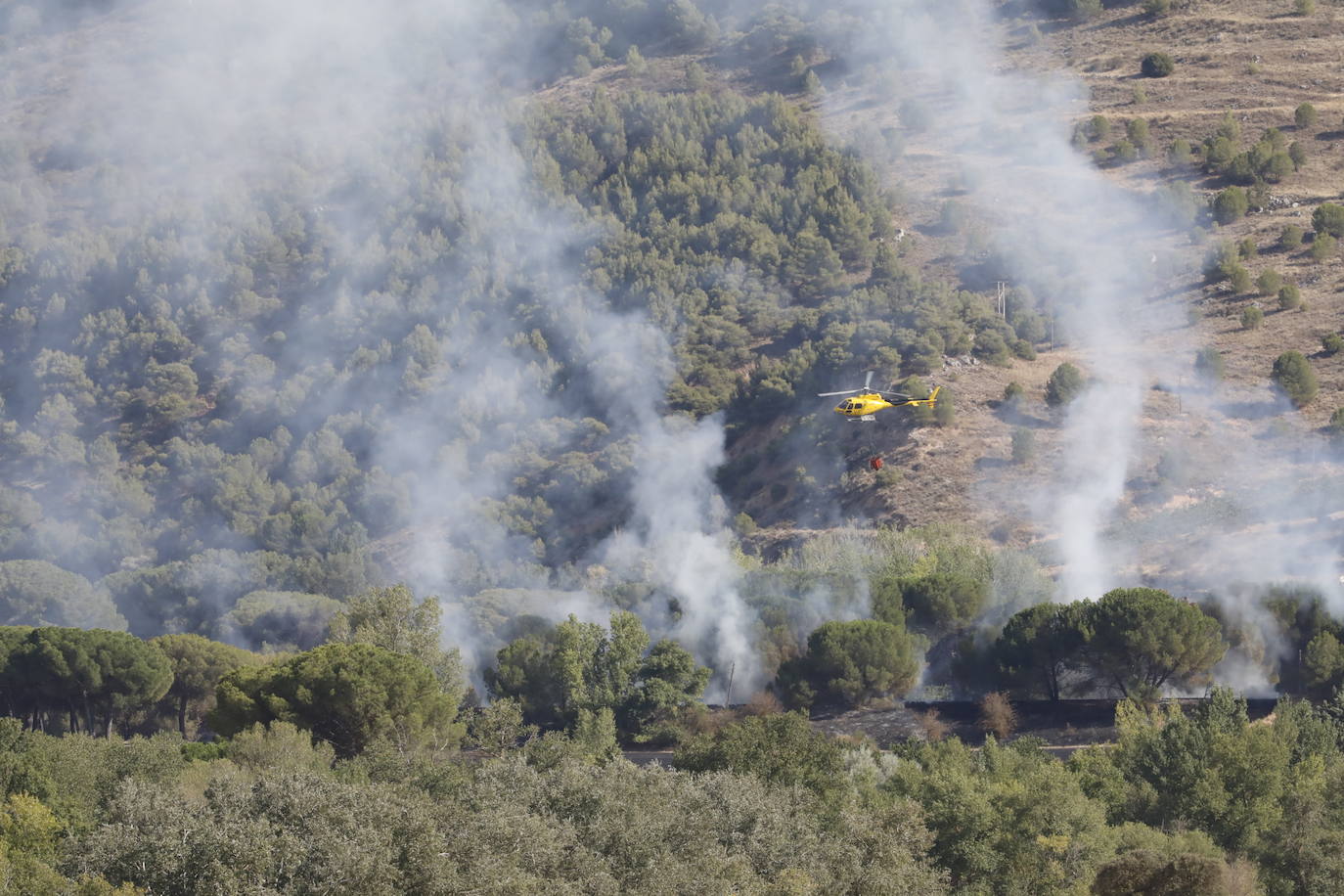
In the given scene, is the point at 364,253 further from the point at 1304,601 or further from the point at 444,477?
the point at 1304,601

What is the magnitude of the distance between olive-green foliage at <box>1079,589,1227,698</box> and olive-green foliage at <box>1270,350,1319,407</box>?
32271 millimetres

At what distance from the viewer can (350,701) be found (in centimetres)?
7744

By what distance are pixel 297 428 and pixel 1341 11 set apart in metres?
88.1

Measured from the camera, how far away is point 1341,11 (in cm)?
16025

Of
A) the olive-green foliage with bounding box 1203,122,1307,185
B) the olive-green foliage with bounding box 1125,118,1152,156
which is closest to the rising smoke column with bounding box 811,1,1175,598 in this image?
the olive-green foliage with bounding box 1125,118,1152,156

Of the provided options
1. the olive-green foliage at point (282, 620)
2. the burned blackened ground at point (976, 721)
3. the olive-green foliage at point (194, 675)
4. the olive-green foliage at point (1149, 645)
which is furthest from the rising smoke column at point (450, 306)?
the olive-green foliage at point (1149, 645)

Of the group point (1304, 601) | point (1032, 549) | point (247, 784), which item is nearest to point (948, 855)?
point (247, 784)

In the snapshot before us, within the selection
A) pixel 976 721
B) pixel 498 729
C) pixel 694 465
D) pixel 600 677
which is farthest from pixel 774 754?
pixel 694 465

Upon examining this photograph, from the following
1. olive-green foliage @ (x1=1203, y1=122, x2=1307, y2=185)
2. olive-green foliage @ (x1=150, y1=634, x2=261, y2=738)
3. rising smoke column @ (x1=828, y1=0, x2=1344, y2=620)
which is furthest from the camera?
olive-green foliage @ (x1=1203, y1=122, x2=1307, y2=185)

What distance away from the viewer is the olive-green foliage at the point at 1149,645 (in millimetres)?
86750

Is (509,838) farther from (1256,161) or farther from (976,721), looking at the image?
(1256,161)

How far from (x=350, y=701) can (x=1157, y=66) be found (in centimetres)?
10077

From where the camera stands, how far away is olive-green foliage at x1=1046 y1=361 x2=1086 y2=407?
122 metres

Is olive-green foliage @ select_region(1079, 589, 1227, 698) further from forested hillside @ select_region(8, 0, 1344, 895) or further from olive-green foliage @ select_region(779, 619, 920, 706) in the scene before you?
olive-green foliage @ select_region(779, 619, 920, 706)
